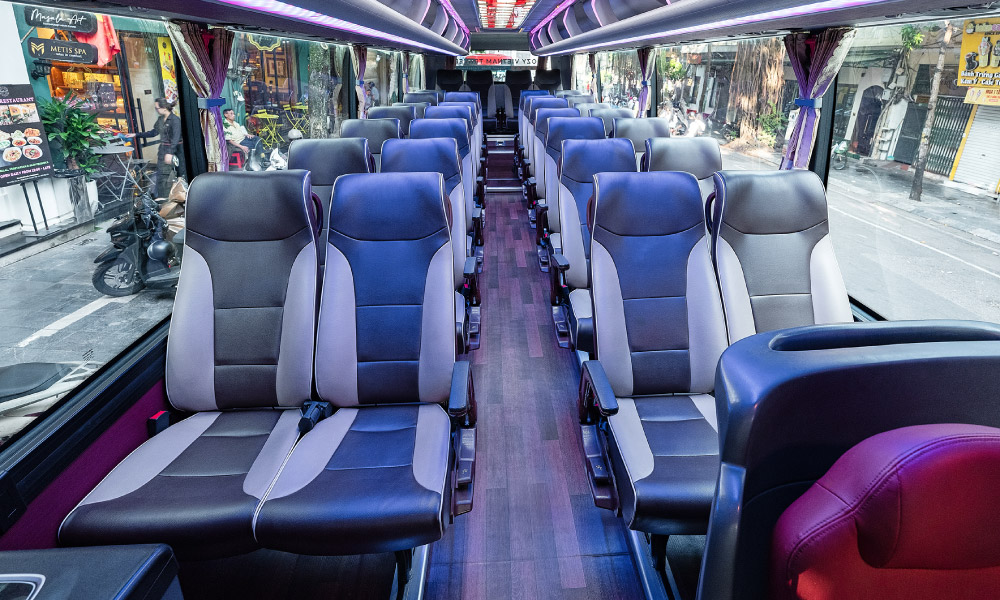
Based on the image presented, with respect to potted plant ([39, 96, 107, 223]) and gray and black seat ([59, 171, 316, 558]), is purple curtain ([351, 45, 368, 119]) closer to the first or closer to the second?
potted plant ([39, 96, 107, 223])

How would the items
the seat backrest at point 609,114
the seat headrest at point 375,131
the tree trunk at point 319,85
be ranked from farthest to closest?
the tree trunk at point 319,85
the seat backrest at point 609,114
the seat headrest at point 375,131

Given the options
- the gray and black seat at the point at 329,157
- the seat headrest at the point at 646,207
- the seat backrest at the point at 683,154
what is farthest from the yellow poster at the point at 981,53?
the gray and black seat at the point at 329,157

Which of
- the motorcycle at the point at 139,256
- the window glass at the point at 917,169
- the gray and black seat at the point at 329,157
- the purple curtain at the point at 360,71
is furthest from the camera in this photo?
the purple curtain at the point at 360,71

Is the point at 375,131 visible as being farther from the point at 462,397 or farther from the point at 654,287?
the point at 462,397

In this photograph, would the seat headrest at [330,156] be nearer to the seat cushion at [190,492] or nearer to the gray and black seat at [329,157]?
the gray and black seat at [329,157]

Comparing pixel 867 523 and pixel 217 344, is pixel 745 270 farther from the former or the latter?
pixel 217 344

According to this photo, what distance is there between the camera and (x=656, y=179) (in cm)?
233

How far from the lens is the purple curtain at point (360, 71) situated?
716cm

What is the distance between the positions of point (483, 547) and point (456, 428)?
56cm

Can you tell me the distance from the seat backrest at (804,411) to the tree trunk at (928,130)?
9.27 feet

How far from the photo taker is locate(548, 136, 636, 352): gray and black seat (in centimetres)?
332

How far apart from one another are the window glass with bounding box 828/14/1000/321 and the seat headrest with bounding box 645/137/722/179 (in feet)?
2.39

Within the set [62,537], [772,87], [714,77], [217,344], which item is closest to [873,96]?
[772,87]

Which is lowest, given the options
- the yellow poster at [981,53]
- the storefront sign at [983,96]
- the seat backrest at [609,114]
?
the seat backrest at [609,114]
